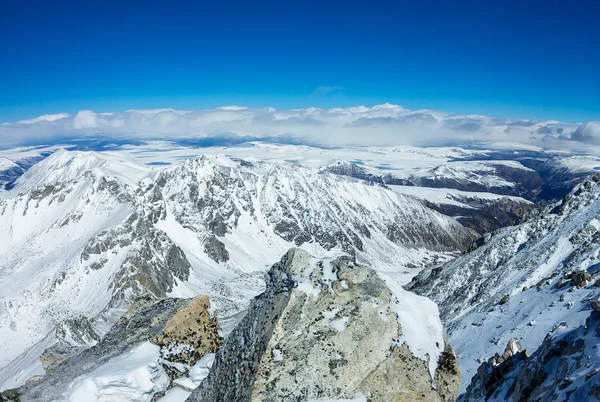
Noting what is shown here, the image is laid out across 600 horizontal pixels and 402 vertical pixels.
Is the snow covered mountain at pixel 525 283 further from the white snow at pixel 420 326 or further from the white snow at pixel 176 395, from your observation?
the white snow at pixel 176 395

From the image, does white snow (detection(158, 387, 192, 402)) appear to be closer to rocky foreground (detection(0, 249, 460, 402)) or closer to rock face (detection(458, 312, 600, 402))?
rocky foreground (detection(0, 249, 460, 402))

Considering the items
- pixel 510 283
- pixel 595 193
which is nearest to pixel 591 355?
pixel 510 283

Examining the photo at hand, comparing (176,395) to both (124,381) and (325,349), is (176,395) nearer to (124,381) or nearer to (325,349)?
(124,381)

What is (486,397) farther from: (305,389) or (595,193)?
(595,193)

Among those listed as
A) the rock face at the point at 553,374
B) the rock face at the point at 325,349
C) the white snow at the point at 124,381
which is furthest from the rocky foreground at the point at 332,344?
the white snow at the point at 124,381

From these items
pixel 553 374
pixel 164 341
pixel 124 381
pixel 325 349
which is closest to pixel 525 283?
pixel 553 374

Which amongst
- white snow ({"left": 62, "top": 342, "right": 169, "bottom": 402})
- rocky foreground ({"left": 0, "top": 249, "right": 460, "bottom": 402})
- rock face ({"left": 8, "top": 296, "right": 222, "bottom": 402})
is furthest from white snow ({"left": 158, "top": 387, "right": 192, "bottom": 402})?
rocky foreground ({"left": 0, "top": 249, "right": 460, "bottom": 402})
